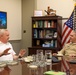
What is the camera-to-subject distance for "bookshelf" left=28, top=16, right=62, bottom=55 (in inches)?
231

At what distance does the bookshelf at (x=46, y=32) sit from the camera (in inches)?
231

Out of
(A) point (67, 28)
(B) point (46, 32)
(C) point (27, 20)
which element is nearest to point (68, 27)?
(A) point (67, 28)

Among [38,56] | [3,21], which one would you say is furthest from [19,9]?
[38,56]

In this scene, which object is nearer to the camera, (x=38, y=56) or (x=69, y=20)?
(x=38, y=56)

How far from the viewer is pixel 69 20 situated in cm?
586

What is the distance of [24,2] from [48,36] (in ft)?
4.83

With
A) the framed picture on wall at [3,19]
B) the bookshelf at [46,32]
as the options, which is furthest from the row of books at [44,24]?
the framed picture on wall at [3,19]

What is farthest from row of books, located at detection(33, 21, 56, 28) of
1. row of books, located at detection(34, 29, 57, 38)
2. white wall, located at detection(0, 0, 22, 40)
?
white wall, located at detection(0, 0, 22, 40)

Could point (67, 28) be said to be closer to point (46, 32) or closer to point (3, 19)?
point (46, 32)

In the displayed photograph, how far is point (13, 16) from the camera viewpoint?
629cm

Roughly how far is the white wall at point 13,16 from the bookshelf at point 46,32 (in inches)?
26.0

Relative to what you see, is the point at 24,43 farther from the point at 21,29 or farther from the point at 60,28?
the point at 60,28

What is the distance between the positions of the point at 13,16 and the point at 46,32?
1166mm

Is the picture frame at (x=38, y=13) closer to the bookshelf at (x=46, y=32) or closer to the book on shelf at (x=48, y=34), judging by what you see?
the bookshelf at (x=46, y=32)
